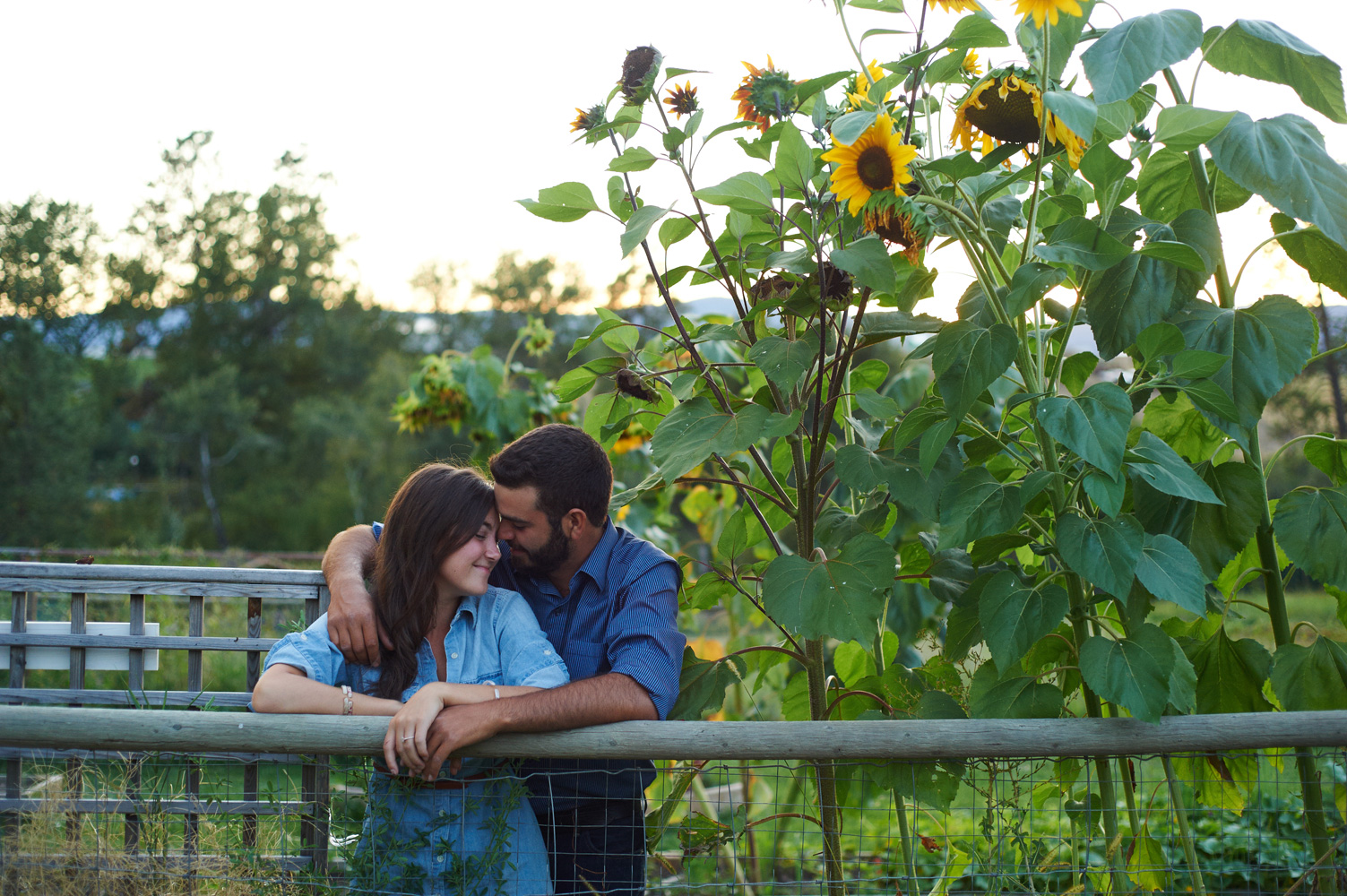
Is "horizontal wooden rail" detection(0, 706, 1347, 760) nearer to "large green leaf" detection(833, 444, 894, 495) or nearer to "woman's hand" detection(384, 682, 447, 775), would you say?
"woman's hand" detection(384, 682, 447, 775)

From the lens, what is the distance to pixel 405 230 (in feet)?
75.3

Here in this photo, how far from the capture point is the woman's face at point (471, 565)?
1.65 metres

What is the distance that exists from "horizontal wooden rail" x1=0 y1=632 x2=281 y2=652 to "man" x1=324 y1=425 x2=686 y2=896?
30 cm

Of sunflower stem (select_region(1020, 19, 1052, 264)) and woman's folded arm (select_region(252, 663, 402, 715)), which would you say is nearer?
sunflower stem (select_region(1020, 19, 1052, 264))

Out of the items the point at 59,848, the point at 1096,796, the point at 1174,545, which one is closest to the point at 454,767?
the point at 59,848

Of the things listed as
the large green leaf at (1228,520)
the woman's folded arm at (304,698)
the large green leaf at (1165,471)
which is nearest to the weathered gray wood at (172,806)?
the woman's folded arm at (304,698)

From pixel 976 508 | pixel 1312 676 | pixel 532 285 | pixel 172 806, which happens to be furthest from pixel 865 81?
pixel 532 285

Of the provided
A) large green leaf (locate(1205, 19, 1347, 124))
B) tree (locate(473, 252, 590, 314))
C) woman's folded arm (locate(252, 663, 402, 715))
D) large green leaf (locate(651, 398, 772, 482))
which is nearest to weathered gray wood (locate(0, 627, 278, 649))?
woman's folded arm (locate(252, 663, 402, 715))

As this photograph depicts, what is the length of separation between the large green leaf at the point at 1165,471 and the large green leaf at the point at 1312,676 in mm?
358

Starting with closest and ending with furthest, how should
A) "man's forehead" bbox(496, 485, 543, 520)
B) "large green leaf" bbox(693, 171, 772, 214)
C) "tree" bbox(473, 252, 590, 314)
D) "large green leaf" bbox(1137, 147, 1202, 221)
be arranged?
"large green leaf" bbox(693, 171, 772, 214), "large green leaf" bbox(1137, 147, 1202, 221), "man's forehead" bbox(496, 485, 543, 520), "tree" bbox(473, 252, 590, 314)

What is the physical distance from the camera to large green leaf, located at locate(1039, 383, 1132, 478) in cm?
118

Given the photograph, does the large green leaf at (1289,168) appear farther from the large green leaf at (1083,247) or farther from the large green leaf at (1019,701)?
the large green leaf at (1019,701)

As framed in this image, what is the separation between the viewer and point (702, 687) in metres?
1.62

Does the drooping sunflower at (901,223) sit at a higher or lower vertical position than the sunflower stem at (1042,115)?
lower
